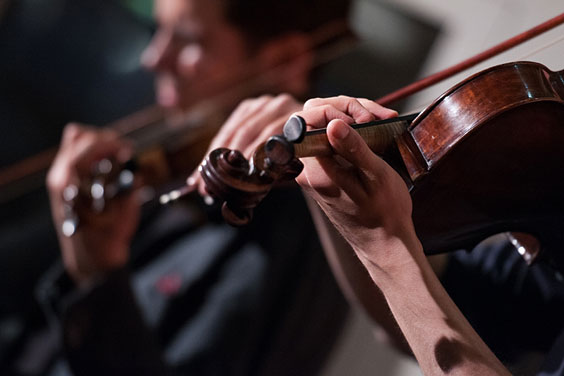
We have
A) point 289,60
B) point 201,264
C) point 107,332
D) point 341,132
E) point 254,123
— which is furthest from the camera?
point 289,60

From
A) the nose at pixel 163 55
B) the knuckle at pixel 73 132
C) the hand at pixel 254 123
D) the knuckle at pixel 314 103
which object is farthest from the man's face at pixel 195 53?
the knuckle at pixel 314 103

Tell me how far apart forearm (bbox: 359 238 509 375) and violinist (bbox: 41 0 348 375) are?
0.56 m

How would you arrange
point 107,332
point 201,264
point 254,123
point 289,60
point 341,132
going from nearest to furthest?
point 341,132 → point 254,123 → point 107,332 → point 201,264 → point 289,60

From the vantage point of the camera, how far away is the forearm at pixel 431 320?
0.34 meters

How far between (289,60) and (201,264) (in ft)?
1.27

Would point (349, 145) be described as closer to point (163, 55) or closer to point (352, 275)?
point (352, 275)

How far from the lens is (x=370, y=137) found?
361 mm

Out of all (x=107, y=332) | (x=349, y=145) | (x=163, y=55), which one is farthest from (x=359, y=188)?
(x=163, y=55)

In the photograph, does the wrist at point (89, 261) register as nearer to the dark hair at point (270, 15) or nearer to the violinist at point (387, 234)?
the dark hair at point (270, 15)

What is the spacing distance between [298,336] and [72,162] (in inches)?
17.2

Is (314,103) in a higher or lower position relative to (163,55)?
higher

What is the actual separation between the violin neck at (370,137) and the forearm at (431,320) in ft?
0.19

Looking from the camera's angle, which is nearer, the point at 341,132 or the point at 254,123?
the point at 341,132

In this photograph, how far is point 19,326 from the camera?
1.08m
